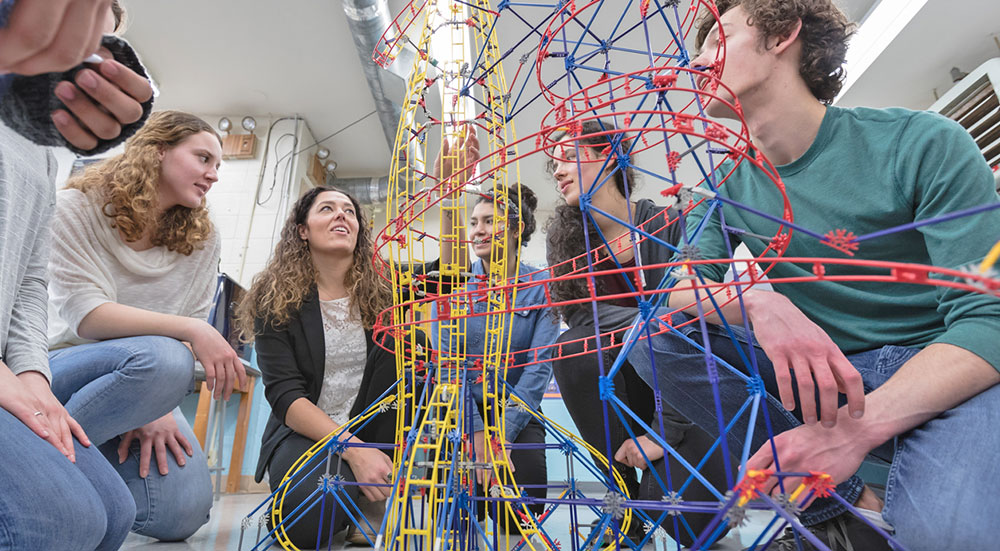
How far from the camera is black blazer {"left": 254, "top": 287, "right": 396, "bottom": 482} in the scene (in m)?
1.20

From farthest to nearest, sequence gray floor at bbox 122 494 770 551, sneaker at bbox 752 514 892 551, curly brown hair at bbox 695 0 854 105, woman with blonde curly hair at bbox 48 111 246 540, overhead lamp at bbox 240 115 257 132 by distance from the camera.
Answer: overhead lamp at bbox 240 115 257 132, gray floor at bbox 122 494 770 551, woman with blonde curly hair at bbox 48 111 246 540, curly brown hair at bbox 695 0 854 105, sneaker at bbox 752 514 892 551

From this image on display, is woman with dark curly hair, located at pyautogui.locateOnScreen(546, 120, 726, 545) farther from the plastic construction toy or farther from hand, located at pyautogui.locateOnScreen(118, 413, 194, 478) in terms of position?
hand, located at pyautogui.locateOnScreen(118, 413, 194, 478)

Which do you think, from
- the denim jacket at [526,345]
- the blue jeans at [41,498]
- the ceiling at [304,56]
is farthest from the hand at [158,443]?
the ceiling at [304,56]

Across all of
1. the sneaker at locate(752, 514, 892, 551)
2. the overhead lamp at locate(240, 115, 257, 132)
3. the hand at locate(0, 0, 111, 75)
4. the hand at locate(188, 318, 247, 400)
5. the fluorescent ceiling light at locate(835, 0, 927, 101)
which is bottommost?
the sneaker at locate(752, 514, 892, 551)

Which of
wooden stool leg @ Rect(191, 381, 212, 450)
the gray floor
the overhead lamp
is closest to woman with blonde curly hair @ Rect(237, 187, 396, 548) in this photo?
the gray floor

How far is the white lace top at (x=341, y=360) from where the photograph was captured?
1319 mm

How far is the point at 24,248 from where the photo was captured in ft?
2.61

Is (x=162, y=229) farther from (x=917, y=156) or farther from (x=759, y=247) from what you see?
(x=917, y=156)

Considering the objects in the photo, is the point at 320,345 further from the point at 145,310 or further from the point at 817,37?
the point at 817,37

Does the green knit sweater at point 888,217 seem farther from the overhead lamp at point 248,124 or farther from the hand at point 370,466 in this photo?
the overhead lamp at point 248,124

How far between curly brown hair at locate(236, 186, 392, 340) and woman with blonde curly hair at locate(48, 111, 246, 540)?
13 centimetres

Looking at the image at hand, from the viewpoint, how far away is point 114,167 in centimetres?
115

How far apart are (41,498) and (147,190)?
0.72 m

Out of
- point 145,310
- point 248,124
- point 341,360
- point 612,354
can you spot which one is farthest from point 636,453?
point 248,124
